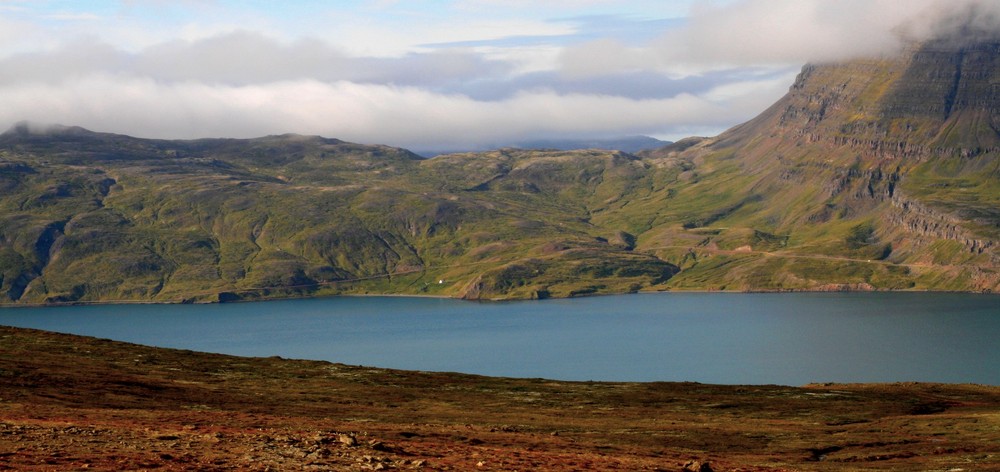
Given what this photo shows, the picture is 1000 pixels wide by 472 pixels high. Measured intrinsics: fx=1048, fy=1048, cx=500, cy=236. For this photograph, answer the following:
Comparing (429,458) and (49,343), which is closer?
(429,458)

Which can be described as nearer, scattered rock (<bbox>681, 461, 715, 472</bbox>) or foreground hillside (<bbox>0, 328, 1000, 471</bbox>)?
foreground hillside (<bbox>0, 328, 1000, 471</bbox>)

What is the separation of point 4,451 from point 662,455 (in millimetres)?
34940

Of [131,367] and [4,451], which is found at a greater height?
[4,451]

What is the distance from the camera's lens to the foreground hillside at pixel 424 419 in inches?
1845

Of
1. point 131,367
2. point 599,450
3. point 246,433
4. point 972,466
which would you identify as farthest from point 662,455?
point 131,367

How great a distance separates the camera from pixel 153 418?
62312mm

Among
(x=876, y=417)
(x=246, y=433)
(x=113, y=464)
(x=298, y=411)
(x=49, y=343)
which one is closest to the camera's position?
(x=113, y=464)

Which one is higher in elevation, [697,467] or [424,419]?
[697,467]

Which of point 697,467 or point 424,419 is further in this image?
point 424,419

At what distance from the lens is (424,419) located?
7781cm

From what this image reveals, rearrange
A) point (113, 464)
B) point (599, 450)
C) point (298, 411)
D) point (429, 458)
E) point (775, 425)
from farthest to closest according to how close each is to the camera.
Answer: point (775, 425)
point (298, 411)
point (599, 450)
point (429, 458)
point (113, 464)

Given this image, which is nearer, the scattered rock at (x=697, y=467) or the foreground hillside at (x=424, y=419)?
A: the foreground hillside at (x=424, y=419)

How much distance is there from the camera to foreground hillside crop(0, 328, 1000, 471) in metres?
46.9

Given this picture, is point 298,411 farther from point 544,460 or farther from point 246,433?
point 544,460
